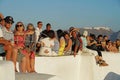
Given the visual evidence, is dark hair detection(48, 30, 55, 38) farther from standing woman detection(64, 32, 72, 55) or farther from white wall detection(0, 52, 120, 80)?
standing woman detection(64, 32, 72, 55)

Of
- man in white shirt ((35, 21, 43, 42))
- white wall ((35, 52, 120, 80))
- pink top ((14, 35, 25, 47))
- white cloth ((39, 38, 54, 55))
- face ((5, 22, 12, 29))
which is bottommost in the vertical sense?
white wall ((35, 52, 120, 80))

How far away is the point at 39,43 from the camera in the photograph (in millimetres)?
12859

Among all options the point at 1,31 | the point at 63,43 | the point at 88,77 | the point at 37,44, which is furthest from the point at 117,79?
the point at 1,31

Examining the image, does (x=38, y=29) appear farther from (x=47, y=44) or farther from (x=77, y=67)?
(x=77, y=67)

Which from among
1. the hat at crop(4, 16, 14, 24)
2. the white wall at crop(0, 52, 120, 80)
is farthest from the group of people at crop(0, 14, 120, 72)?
the white wall at crop(0, 52, 120, 80)

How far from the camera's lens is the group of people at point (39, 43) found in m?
11.0

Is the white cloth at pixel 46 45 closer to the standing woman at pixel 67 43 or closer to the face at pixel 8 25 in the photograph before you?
the standing woman at pixel 67 43

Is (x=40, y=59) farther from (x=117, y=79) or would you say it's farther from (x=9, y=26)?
(x=117, y=79)

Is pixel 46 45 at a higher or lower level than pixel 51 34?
lower

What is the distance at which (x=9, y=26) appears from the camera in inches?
442

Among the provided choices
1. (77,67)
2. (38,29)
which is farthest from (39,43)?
(77,67)

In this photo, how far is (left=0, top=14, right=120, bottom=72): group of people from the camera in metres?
11.0

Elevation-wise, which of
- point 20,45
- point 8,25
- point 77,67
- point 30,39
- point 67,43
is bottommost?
point 77,67

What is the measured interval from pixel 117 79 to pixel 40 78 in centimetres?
611
